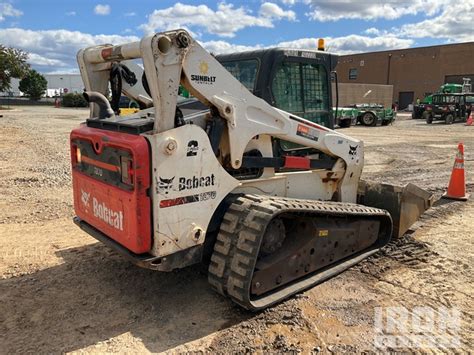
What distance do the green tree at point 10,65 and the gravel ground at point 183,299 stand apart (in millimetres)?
43152

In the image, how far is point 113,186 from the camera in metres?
3.70

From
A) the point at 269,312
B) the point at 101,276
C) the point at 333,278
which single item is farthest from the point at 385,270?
the point at 101,276

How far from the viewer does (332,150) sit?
16.1 ft

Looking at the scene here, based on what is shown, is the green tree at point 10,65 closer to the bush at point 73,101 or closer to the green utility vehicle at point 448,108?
the bush at point 73,101

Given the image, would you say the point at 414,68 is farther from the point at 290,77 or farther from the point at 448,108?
the point at 290,77

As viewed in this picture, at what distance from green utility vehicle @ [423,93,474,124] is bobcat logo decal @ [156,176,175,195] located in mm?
31042

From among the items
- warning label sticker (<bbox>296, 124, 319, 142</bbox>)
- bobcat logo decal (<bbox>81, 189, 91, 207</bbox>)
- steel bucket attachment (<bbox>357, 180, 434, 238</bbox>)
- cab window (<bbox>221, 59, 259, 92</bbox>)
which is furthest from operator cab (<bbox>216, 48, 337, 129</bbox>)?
bobcat logo decal (<bbox>81, 189, 91, 207</bbox>)

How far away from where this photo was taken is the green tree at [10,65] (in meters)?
42.8

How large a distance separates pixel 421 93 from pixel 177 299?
54631mm

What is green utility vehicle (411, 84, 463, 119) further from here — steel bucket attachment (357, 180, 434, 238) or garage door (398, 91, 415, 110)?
steel bucket attachment (357, 180, 434, 238)

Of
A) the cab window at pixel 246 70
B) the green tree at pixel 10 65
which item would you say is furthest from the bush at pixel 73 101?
the cab window at pixel 246 70

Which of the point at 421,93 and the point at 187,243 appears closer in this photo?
the point at 187,243

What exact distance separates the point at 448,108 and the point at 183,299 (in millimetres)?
30996

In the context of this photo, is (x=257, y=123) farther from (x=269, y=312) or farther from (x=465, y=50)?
(x=465, y=50)
